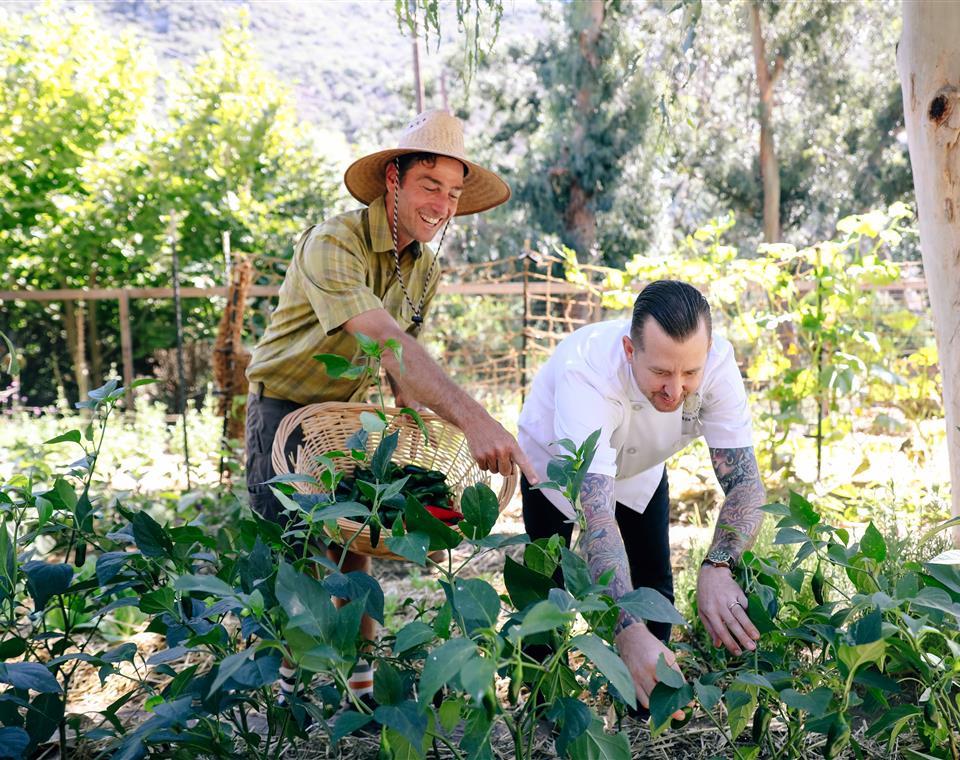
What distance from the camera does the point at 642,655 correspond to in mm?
1354

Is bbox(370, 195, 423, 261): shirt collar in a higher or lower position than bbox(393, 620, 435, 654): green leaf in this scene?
higher

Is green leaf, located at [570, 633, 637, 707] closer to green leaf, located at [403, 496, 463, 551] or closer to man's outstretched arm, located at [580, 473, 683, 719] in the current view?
green leaf, located at [403, 496, 463, 551]

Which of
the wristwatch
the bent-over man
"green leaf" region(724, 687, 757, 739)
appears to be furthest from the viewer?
the wristwatch

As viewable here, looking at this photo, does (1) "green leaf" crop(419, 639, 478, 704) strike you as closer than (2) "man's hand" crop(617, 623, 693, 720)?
Yes

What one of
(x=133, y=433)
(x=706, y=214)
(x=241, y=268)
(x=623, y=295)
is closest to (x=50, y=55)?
(x=133, y=433)

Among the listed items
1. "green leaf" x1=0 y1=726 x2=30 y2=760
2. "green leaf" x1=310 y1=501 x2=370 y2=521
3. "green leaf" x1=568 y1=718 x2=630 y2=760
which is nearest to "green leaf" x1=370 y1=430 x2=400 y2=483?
"green leaf" x1=310 y1=501 x2=370 y2=521

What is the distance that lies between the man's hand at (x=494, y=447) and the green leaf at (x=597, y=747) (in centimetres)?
71

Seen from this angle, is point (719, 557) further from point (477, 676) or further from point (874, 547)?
point (477, 676)

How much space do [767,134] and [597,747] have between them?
1459 cm

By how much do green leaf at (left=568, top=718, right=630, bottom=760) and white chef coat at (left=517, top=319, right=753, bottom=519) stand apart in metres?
0.70

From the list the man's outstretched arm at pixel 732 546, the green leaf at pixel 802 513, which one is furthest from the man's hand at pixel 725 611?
the green leaf at pixel 802 513

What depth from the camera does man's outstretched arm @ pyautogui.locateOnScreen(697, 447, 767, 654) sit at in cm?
142

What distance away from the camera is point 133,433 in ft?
21.3

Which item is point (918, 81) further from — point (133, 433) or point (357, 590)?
point (133, 433)
